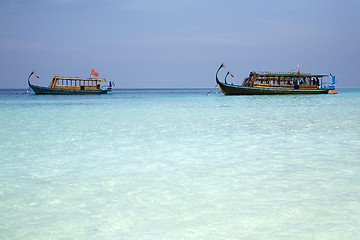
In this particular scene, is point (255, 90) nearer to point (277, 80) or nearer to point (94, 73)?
point (277, 80)

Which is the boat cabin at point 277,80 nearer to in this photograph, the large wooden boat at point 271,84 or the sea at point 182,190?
the large wooden boat at point 271,84

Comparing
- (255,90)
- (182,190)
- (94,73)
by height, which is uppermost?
(94,73)

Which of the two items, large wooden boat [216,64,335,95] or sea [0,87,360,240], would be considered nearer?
sea [0,87,360,240]

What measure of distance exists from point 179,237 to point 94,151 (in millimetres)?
5024

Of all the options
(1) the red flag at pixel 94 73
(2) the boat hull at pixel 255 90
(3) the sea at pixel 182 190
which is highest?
(1) the red flag at pixel 94 73

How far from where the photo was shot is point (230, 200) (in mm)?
4258

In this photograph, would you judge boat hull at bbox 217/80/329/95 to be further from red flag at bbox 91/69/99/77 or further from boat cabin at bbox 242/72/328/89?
red flag at bbox 91/69/99/77

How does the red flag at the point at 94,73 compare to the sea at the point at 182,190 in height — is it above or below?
above

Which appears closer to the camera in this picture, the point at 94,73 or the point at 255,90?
the point at 255,90

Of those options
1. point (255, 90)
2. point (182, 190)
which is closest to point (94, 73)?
point (255, 90)

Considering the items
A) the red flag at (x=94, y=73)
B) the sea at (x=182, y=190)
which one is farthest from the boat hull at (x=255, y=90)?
the sea at (x=182, y=190)

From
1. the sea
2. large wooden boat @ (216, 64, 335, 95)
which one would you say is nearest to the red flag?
large wooden boat @ (216, 64, 335, 95)

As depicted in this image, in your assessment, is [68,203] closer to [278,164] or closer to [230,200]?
[230,200]

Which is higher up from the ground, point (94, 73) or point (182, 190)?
point (94, 73)
